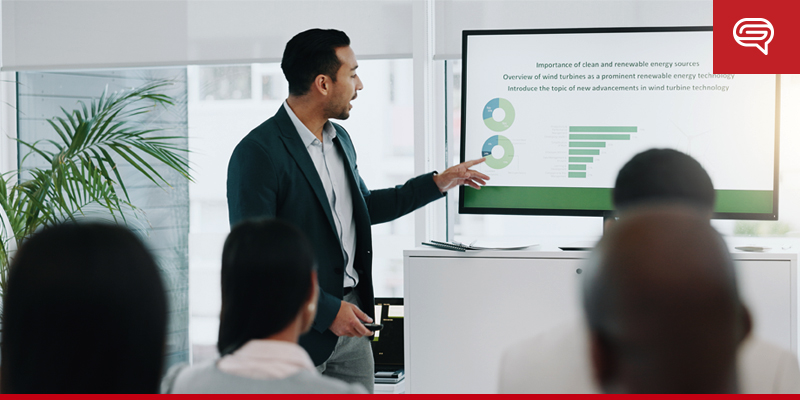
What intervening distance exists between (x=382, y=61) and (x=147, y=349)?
252 centimetres

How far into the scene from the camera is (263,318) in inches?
46.7

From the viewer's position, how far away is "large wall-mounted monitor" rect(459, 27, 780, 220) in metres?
2.47

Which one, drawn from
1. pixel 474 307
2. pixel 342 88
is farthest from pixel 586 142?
pixel 342 88

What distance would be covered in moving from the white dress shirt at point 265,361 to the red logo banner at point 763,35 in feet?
6.99

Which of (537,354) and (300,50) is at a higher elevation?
(300,50)

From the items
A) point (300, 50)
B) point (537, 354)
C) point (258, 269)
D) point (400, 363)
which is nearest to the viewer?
point (537, 354)

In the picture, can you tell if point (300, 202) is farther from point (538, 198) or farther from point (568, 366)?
point (568, 366)

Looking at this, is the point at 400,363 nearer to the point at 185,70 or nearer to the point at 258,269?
the point at 185,70

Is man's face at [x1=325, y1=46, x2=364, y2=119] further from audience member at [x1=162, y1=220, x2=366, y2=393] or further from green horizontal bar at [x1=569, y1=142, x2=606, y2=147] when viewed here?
audience member at [x1=162, y1=220, x2=366, y2=393]

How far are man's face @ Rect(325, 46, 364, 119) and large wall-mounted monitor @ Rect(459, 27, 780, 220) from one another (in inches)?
22.4

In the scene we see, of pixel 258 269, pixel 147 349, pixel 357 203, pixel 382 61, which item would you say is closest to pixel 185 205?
pixel 382 61

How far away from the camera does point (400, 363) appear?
123 inches

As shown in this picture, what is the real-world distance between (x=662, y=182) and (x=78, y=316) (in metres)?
1.15

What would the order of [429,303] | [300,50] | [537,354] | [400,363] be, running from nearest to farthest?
1. [537,354]
2. [300,50]
3. [429,303]
4. [400,363]
